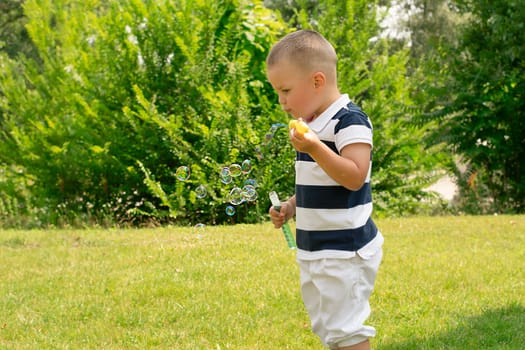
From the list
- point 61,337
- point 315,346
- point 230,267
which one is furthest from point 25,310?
point 315,346

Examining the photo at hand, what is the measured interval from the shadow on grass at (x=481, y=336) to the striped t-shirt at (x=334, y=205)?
1295mm

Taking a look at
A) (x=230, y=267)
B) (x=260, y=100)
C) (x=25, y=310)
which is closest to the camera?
(x=25, y=310)

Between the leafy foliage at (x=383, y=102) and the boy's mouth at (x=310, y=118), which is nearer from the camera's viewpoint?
the boy's mouth at (x=310, y=118)

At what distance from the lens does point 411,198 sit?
11367mm

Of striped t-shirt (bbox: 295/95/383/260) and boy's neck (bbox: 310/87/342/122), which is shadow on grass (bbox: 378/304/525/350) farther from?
boy's neck (bbox: 310/87/342/122)

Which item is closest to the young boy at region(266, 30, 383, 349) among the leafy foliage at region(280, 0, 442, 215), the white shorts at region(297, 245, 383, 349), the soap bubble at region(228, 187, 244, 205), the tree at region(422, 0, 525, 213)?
the white shorts at region(297, 245, 383, 349)

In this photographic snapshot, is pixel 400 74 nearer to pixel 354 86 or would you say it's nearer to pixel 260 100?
pixel 354 86

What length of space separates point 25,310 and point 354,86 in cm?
700

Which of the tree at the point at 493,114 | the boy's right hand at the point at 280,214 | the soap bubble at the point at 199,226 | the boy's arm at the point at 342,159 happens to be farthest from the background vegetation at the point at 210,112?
the boy's arm at the point at 342,159

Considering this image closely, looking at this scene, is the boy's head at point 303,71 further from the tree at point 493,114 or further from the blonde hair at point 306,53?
the tree at point 493,114

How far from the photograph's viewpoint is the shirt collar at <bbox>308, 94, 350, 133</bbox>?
106 inches

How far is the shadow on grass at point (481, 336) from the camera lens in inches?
147

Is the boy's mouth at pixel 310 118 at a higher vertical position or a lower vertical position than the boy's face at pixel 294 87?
lower

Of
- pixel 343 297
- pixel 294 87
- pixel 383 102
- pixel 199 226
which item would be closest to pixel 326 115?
pixel 294 87
